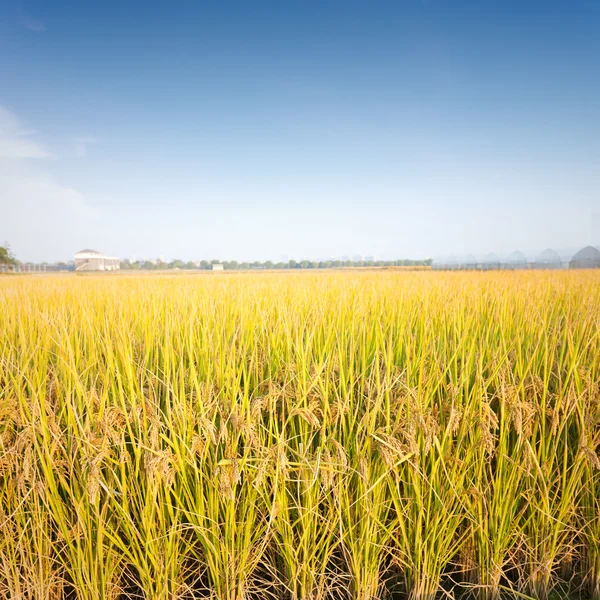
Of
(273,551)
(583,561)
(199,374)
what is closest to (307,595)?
(273,551)

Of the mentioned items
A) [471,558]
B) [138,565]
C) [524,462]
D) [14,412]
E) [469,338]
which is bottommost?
[471,558]

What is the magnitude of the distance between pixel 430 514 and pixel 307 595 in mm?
587

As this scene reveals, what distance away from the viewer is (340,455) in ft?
4.34

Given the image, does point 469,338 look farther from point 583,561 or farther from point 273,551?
point 273,551

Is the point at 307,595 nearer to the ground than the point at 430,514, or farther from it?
nearer to the ground

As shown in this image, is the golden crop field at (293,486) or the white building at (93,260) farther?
the white building at (93,260)

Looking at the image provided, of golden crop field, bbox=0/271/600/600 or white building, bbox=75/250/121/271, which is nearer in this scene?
golden crop field, bbox=0/271/600/600

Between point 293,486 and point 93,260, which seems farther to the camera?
point 93,260

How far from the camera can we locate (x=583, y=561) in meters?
1.68

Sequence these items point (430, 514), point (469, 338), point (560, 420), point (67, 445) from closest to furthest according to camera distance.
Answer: point (67, 445) < point (430, 514) < point (560, 420) < point (469, 338)

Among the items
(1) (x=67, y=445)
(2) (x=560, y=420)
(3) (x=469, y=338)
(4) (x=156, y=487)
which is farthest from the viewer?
(3) (x=469, y=338)

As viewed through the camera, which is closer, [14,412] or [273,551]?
[14,412]

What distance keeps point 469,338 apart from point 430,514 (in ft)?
3.30

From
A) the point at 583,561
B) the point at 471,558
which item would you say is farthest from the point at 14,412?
the point at 583,561
